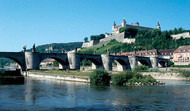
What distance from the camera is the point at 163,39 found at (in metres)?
126

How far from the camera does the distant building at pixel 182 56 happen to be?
85194mm

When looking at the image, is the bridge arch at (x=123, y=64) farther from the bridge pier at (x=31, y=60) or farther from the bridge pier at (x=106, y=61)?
the bridge pier at (x=31, y=60)

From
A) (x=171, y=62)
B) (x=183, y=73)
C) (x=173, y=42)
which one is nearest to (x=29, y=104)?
(x=183, y=73)

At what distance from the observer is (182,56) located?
8725cm

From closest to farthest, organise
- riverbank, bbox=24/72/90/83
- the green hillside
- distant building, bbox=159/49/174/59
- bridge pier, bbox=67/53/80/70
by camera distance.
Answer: riverbank, bbox=24/72/90/83 < bridge pier, bbox=67/53/80/70 < distant building, bbox=159/49/174/59 < the green hillside

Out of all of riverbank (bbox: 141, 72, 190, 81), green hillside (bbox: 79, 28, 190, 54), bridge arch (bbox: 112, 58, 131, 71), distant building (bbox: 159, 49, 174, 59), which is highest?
green hillside (bbox: 79, 28, 190, 54)

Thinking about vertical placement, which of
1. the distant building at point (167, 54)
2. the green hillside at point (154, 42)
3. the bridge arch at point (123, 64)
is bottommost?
the bridge arch at point (123, 64)

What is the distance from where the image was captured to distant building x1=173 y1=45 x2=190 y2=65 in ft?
280

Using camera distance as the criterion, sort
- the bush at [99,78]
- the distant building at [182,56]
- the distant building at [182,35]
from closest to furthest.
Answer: the bush at [99,78], the distant building at [182,56], the distant building at [182,35]

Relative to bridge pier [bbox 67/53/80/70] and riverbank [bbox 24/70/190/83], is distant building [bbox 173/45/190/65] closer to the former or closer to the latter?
riverbank [bbox 24/70/190/83]

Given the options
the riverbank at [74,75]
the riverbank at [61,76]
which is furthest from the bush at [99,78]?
the riverbank at [74,75]

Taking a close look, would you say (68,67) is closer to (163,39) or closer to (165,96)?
(165,96)

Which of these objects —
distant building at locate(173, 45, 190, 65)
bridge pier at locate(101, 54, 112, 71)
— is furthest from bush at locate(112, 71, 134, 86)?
distant building at locate(173, 45, 190, 65)

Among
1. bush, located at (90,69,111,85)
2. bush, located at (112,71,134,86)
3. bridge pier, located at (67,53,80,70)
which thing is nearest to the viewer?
bush, located at (112,71,134,86)
